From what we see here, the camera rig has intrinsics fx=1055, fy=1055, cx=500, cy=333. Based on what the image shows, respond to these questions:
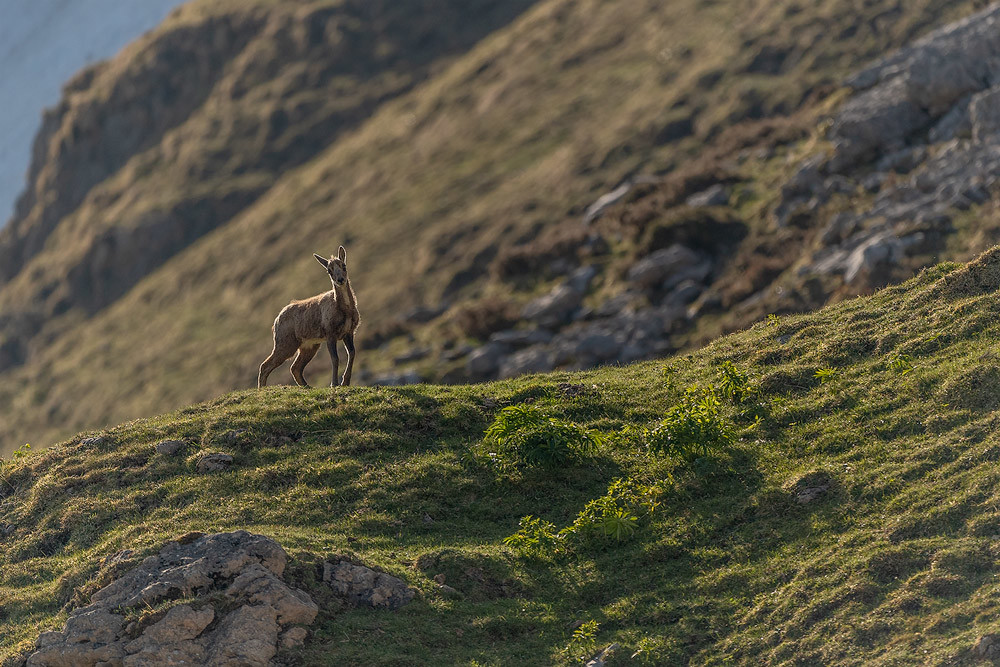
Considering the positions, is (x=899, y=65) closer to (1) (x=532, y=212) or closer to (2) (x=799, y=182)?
(2) (x=799, y=182)

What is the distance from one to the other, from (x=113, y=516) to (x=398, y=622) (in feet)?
19.4

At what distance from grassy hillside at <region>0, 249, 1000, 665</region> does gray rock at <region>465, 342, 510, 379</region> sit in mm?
23946

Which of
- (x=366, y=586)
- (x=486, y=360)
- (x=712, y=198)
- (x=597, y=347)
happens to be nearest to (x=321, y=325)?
(x=366, y=586)

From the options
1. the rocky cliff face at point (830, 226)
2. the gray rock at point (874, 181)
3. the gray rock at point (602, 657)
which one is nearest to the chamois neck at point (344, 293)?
the gray rock at point (602, 657)

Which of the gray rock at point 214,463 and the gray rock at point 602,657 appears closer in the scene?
the gray rock at point 602,657

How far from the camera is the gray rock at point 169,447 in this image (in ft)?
61.6

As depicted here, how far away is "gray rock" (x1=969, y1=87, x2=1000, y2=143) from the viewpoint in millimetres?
39750

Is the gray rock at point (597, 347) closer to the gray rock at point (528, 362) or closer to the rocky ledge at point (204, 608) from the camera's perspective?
the gray rock at point (528, 362)

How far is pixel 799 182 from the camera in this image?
45375mm

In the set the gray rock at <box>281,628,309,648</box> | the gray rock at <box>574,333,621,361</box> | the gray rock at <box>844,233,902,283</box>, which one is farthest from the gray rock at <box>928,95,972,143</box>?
the gray rock at <box>281,628,309,648</box>

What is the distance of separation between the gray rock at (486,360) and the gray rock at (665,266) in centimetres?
647

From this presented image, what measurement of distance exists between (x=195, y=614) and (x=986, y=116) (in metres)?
37.0

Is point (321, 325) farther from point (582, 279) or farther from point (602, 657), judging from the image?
point (582, 279)

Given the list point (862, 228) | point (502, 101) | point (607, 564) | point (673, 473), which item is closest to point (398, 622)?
point (607, 564)
